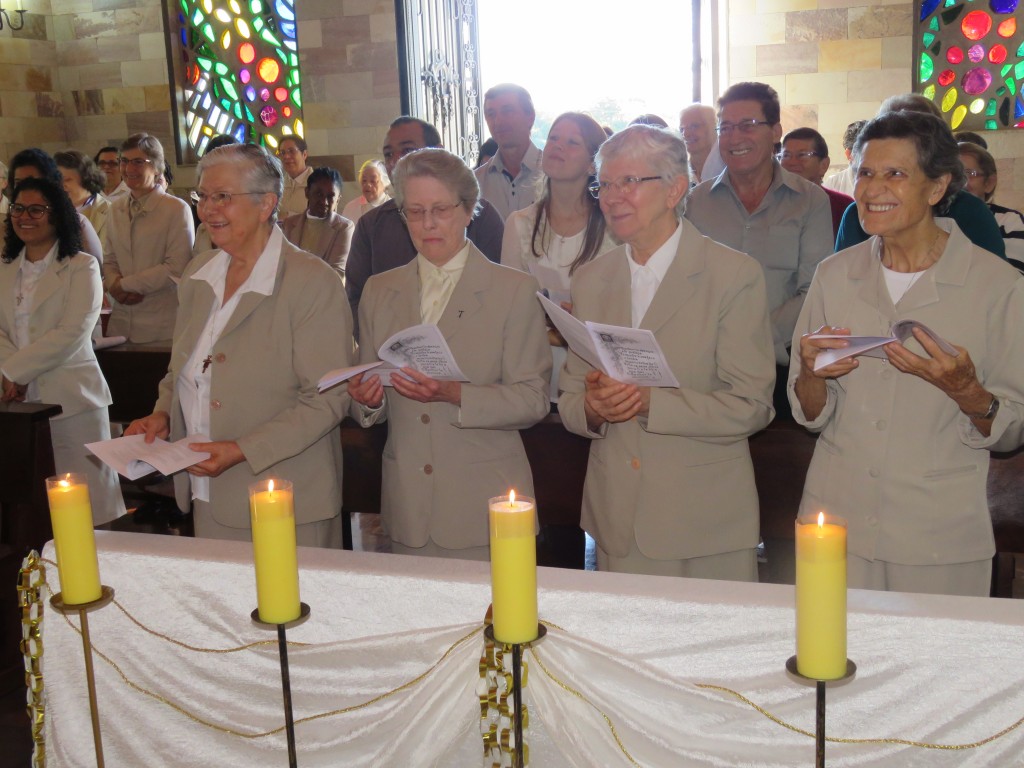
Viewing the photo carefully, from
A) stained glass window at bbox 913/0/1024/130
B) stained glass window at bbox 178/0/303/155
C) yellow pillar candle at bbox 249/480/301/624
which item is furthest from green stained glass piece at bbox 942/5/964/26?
yellow pillar candle at bbox 249/480/301/624

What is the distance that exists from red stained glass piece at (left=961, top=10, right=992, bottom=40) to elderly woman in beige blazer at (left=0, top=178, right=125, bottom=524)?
20.4 feet

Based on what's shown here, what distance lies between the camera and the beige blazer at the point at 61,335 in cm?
349

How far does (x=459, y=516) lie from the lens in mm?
2355

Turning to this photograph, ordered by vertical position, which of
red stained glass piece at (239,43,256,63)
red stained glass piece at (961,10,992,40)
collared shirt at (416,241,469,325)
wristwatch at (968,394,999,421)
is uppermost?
red stained glass piece at (239,43,256,63)

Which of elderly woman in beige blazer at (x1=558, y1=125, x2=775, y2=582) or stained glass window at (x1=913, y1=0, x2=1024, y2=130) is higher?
stained glass window at (x1=913, y1=0, x2=1024, y2=130)

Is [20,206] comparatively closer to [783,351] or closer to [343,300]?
[343,300]

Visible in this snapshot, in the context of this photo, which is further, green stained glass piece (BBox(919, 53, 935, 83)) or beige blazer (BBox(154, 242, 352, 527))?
green stained glass piece (BBox(919, 53, 935, 83))

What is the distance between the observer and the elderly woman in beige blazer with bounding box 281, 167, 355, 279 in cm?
548

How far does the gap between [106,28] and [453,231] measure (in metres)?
8.22

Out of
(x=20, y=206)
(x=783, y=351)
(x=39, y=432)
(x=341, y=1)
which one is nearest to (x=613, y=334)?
(x=783, y=351)

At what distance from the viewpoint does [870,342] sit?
179cm

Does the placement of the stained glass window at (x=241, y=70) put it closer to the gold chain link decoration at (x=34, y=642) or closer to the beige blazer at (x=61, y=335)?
the beige blazer at (x=61, y=335)

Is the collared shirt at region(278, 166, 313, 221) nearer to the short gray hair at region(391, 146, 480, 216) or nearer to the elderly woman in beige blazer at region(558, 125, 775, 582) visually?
the short gray hair at region(391, 146, 480, 216)

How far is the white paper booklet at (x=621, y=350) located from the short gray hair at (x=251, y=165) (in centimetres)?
81
